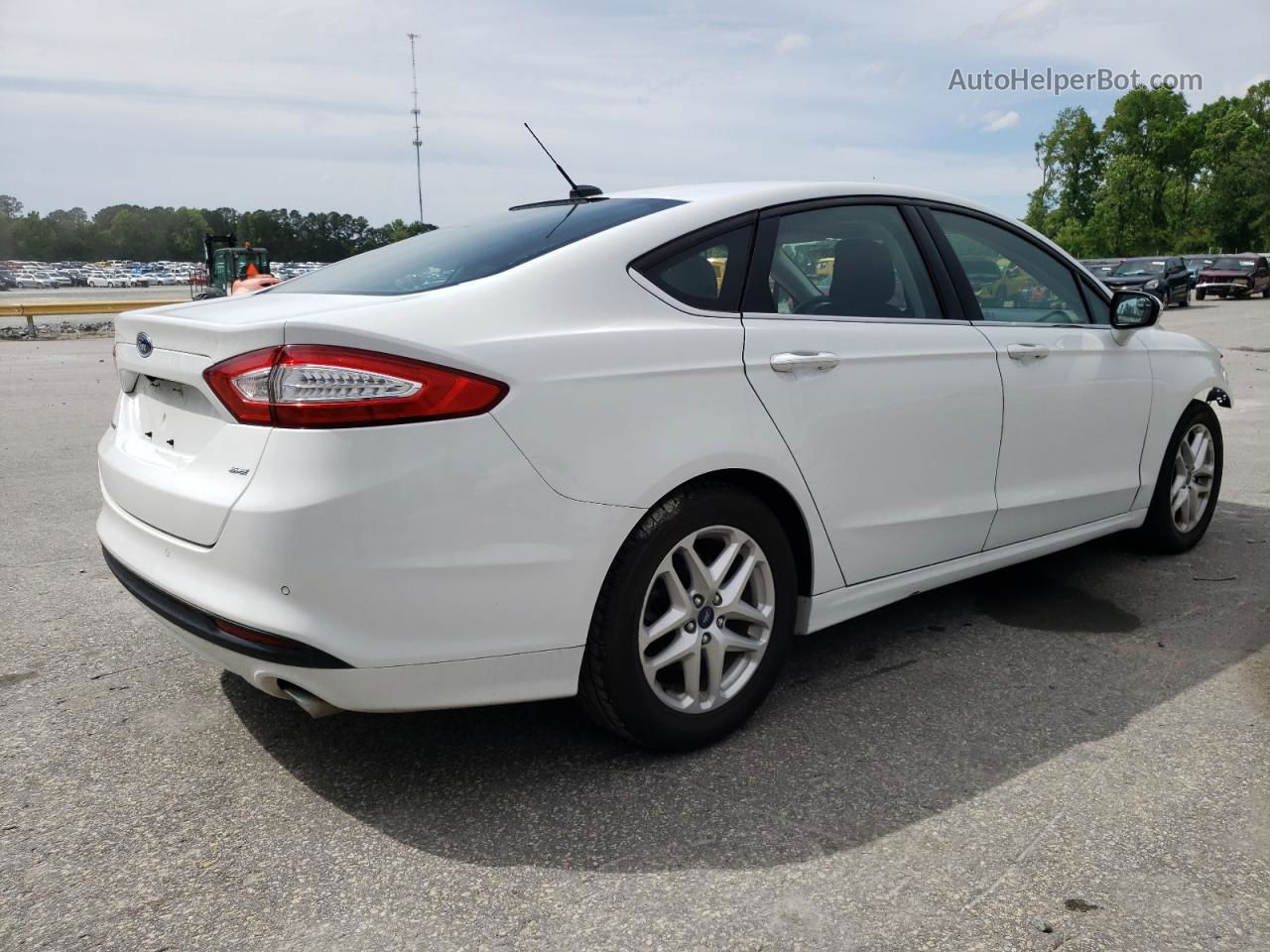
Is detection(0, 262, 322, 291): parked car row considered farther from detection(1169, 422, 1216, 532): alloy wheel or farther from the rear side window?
the rear side window

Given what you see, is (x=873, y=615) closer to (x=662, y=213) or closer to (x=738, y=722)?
(x=738, y=722)

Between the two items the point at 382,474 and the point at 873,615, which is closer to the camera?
the point at 382,474

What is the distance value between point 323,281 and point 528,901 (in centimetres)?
197

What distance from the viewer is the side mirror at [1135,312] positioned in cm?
434

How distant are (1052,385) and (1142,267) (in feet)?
107

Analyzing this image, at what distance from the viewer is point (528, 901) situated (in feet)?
7.56

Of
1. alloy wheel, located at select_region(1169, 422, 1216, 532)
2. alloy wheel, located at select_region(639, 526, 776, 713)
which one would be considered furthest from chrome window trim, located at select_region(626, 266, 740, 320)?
alloy wheel, located at select_region(1169, 422, 1216, 532)

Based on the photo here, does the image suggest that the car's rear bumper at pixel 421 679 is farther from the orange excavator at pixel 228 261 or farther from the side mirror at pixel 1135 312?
the orange excavator at pixel 228 261

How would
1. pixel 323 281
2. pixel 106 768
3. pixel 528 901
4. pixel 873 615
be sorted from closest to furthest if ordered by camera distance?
pixel 528 901 → pixel 106 768 → pixel 323 281 → pixel 873 615

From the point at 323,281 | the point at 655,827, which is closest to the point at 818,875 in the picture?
the point at 655,827

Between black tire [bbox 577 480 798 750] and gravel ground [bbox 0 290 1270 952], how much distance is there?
0.38 ft

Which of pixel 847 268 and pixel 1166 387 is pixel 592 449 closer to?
pixel 847 268

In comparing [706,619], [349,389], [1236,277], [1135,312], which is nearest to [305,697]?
[349,389]

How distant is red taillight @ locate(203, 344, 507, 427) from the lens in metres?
2.34
